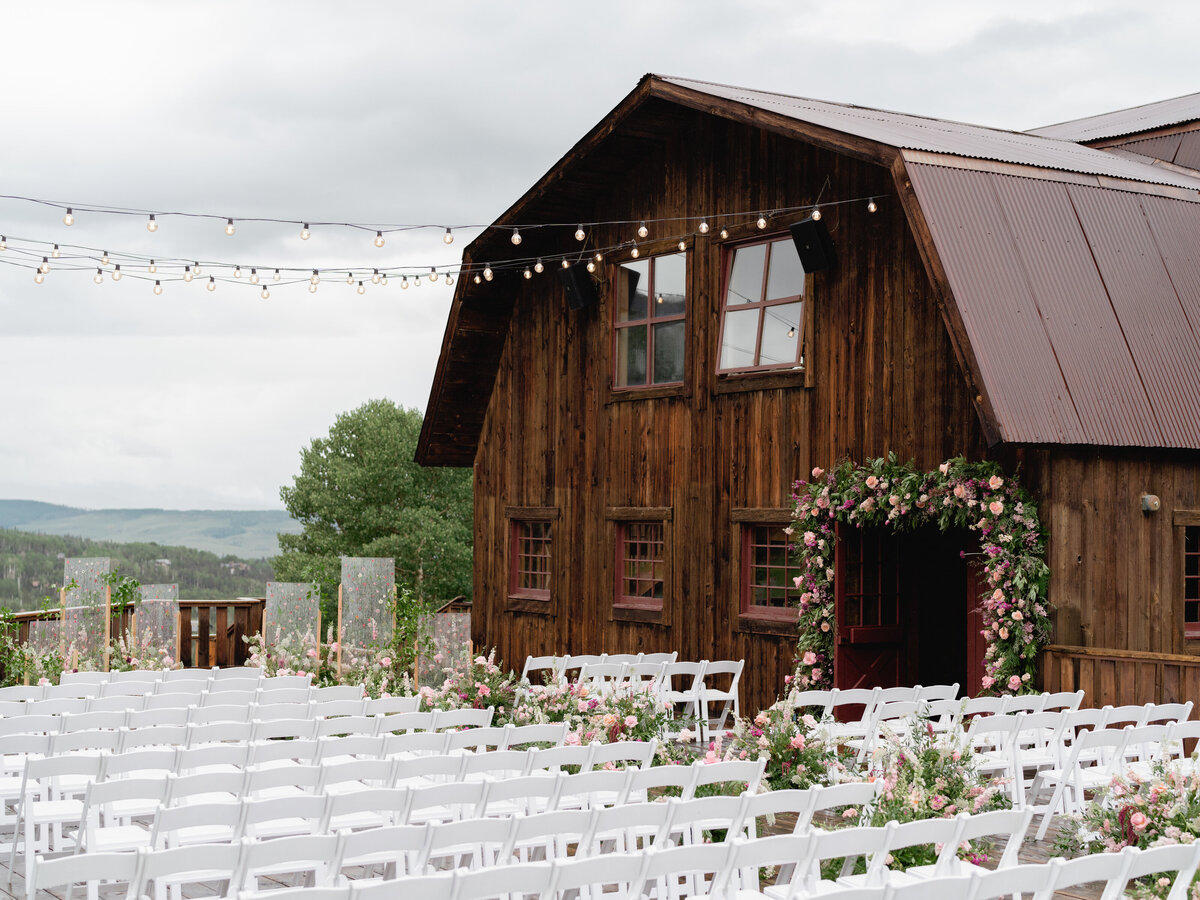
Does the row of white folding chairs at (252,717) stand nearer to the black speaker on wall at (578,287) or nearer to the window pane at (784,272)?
the window pane at (784,272)

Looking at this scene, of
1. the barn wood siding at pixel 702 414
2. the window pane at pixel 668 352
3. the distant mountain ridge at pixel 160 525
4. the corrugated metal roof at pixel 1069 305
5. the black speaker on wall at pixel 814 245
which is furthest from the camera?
the distant mountain ridge at pixel 160 525

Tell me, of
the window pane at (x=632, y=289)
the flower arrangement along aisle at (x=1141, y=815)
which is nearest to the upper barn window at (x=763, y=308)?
the window pane at (x=632, y=289)

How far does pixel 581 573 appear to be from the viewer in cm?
1529

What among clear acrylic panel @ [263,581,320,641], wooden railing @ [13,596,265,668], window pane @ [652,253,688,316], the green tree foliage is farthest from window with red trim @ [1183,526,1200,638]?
the green tree foliage

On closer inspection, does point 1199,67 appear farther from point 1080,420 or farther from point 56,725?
point 56,725

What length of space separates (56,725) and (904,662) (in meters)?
8.12

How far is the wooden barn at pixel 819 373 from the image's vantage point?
1075cm

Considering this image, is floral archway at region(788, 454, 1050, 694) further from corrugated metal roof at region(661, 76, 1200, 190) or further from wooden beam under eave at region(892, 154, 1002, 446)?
corrugated metal roof at region(661, 76, 1200, 190)

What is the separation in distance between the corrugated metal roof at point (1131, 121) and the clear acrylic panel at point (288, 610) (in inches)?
443

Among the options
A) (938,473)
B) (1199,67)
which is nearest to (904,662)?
(938,473)

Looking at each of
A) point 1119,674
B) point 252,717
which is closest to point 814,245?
point 1119,674

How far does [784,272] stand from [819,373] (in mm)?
1174

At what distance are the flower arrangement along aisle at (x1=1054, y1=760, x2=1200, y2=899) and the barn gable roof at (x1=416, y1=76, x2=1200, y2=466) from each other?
339 centimetres

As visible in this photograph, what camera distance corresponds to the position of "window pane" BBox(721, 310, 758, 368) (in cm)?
1345
